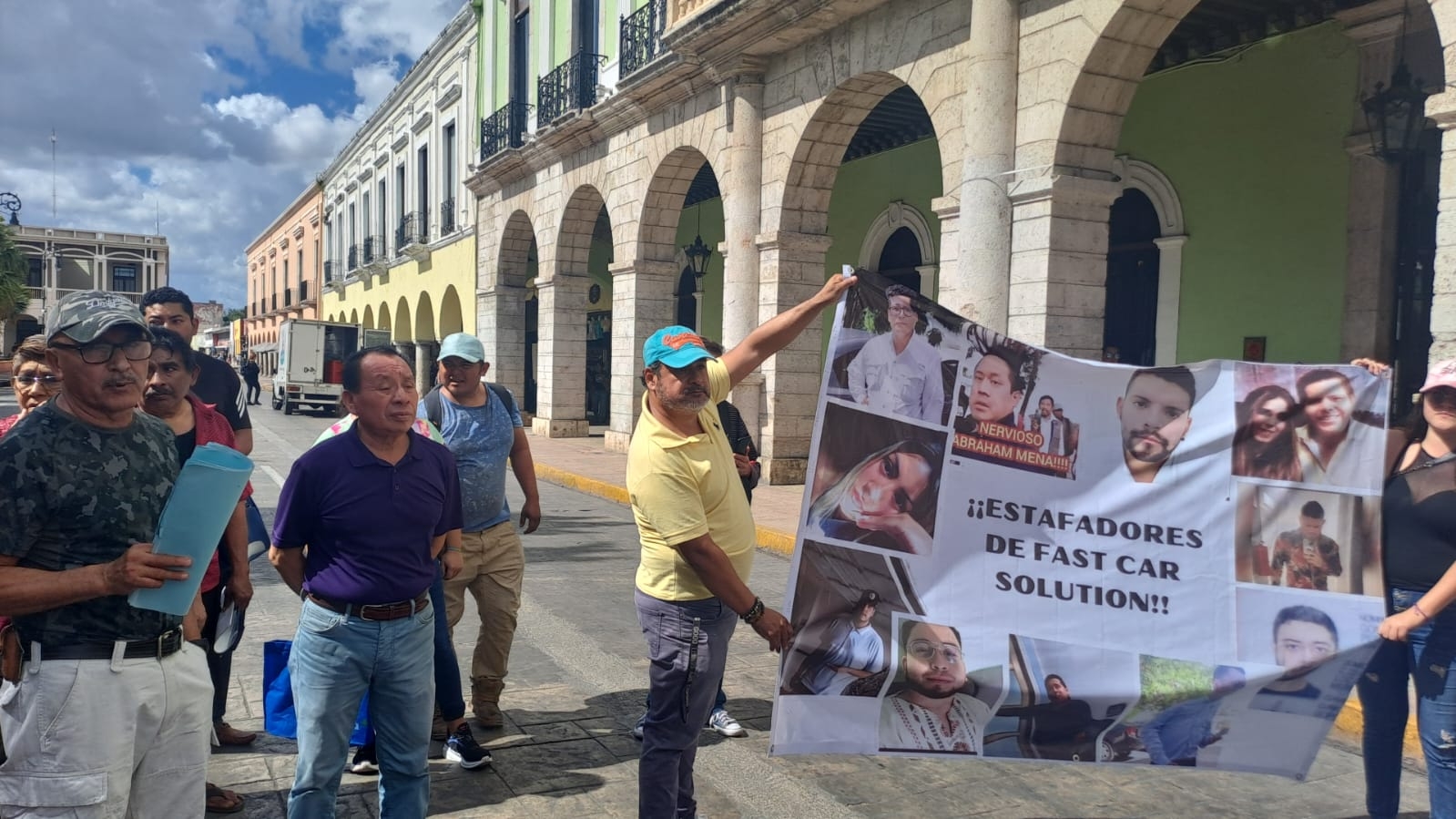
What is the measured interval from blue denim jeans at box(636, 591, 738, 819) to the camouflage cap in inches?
62.9

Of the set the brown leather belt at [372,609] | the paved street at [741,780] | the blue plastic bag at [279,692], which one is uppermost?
the brown leather belt at [372,609]

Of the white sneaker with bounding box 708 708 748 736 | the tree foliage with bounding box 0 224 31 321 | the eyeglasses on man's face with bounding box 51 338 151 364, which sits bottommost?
the white sneaker with bounding box 708 708 748 736

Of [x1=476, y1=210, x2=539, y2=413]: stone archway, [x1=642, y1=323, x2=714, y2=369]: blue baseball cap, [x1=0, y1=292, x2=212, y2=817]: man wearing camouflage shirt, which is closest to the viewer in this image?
[x1=0, y1=292, x2=212, y2=817]: man wearing camouflage shirt

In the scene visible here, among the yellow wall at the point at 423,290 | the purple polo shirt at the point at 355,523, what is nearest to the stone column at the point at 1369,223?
the purple polo shirt at the point at 355,523

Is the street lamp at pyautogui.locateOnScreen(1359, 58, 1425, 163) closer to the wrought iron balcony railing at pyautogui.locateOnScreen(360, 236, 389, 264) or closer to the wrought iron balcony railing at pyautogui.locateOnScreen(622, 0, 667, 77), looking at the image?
the wrought iron balcony railing at pyautogui.locateOnScreen(622, 0, 667, 77)

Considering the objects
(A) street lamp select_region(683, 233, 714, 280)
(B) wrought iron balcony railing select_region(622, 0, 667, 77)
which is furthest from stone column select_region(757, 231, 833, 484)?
(A) street lamp select_region(683, 233, 714, 280)

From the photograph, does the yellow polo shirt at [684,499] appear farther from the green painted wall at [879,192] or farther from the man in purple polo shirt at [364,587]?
the green painted wall at [879,192]

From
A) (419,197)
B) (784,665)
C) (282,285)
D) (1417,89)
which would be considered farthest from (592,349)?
(282,285)

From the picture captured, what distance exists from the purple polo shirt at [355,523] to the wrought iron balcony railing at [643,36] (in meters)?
12.7

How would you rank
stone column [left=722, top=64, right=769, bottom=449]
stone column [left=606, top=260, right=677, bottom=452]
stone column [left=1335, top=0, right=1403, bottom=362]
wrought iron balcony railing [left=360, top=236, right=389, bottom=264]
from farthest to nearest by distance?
wrought iron balcony railing [left=360, top=236, right=389, bottom=264]
stone column [left=606, top=260, right=677, bottom=452]
stone column [left=722, top=64, right=769, bottom=449]
stone column [left=1335, top=0, right=1403, bottom=362]

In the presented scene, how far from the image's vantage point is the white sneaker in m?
4.39

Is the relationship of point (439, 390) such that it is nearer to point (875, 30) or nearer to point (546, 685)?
point (546, 685)

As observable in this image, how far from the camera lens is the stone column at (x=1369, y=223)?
9125mm

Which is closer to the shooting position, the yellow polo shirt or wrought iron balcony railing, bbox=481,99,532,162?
the yellow polo shirt
